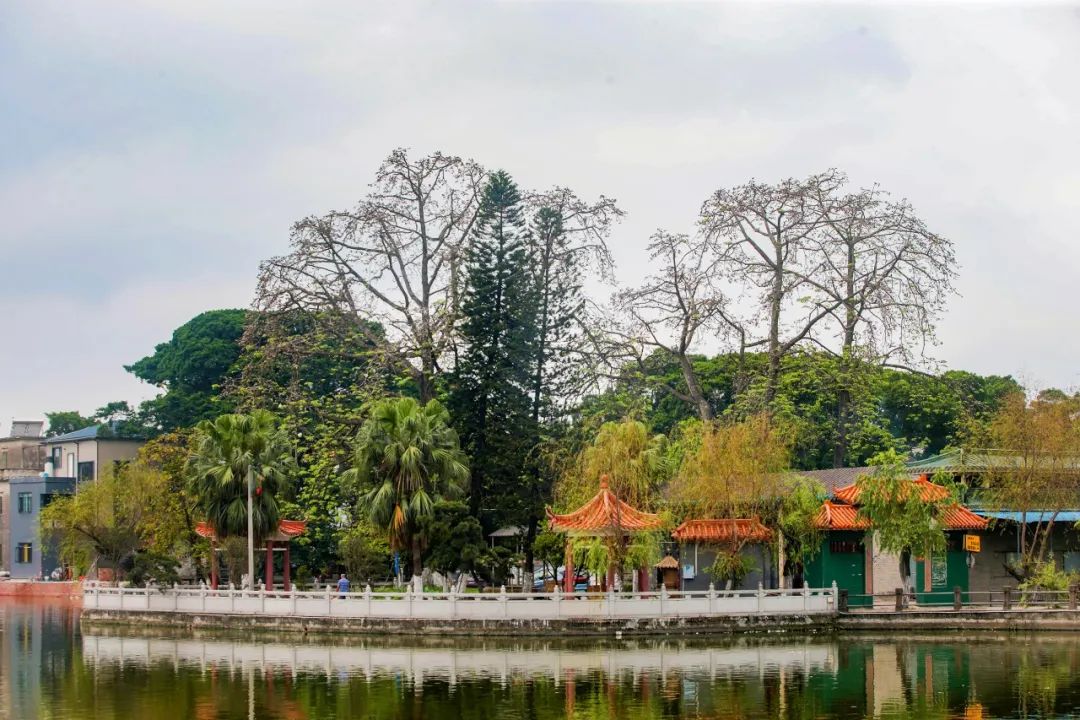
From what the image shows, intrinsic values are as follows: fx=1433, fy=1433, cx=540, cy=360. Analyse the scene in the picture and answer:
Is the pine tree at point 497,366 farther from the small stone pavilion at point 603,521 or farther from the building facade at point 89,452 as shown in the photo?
the building facade at point 89,452

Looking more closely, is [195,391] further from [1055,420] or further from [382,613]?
[1055,420]

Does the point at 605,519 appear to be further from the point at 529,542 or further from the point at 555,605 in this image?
the point at 529,542

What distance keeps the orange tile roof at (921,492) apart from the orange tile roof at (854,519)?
1.05 ft

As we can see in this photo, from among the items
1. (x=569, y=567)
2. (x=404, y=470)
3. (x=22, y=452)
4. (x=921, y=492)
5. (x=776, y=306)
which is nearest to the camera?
(x=569, y=567)

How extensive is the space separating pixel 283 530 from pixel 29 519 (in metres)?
38.5

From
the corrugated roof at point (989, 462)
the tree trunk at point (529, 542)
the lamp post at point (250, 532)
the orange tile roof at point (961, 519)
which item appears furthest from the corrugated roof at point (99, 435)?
the orange tile roof at point (961, 519)

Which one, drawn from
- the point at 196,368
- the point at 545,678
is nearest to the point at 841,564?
the point at 545,678

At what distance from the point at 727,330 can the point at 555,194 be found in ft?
27.6

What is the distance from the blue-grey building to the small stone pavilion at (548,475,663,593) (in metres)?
46.3

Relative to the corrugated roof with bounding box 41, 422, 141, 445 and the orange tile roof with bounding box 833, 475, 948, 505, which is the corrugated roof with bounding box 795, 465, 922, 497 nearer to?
the orange tile roof with bounding box 833, 475, 948, 505

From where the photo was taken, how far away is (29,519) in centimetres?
8169

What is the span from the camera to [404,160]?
53750 millimetres

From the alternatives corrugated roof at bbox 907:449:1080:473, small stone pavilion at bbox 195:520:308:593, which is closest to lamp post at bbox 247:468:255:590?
small stone pavilion at bbox 195:520:308:593

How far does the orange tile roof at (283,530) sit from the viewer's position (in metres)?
48.2
